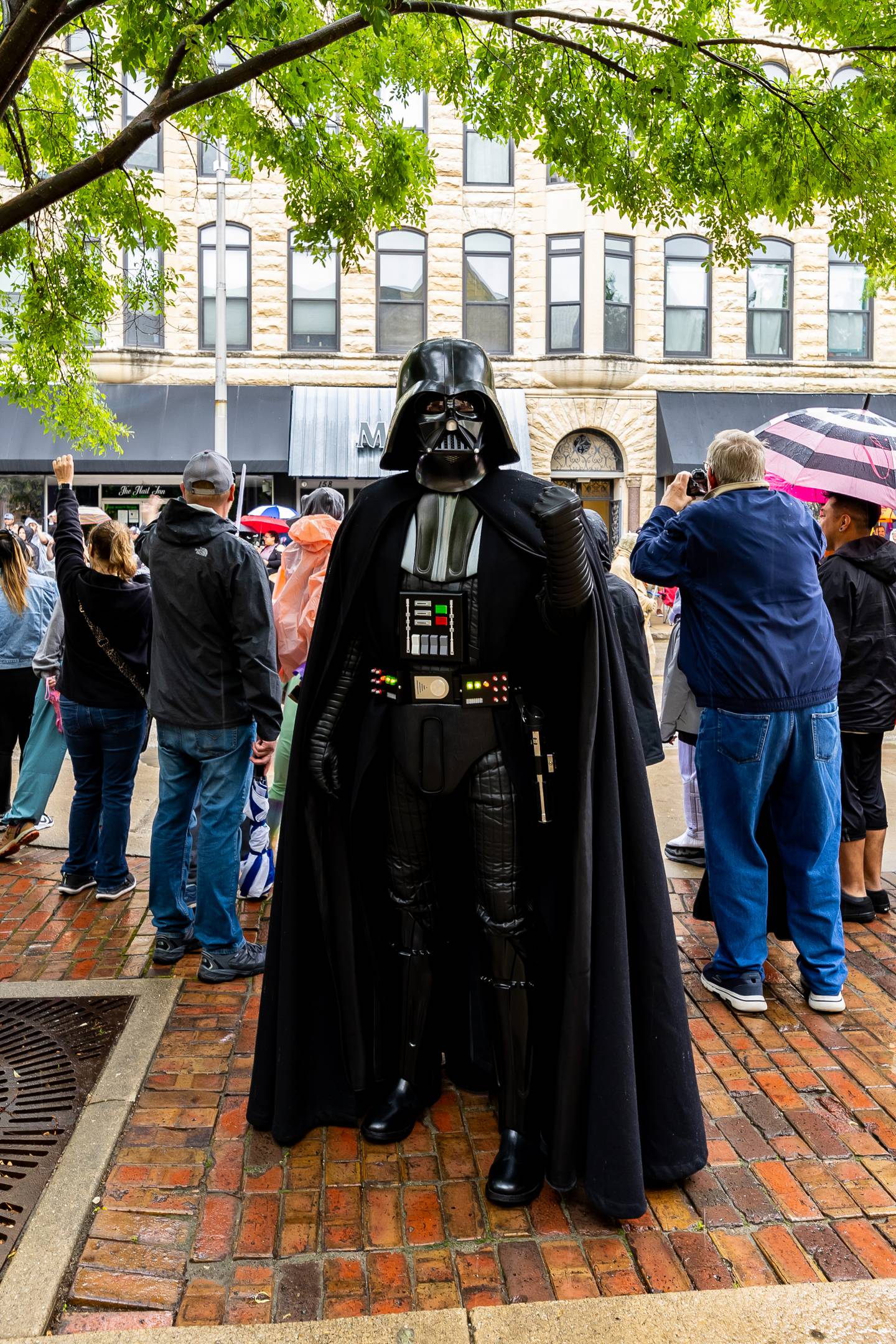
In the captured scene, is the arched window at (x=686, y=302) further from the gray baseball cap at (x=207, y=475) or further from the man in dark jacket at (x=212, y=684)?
the man in dark jacket at (x=212, y=684)

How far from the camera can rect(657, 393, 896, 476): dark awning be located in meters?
19.8

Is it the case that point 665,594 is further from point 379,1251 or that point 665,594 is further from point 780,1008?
point 379,1251

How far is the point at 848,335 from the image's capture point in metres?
21.1

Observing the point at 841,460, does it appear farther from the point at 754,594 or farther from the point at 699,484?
the point at 754,594

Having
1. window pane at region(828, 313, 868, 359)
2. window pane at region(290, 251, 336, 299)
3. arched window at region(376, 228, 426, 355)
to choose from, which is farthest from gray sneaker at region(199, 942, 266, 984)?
window pane at region(828, 313, 868, 359)

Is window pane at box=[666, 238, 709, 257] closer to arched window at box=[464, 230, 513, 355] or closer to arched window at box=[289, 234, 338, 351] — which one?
arched window at box=[464, 230, 513, 355]

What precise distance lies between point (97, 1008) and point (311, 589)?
2280 millimetres

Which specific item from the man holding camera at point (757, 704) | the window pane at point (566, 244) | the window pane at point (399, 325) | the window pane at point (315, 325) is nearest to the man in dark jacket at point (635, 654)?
the man holding camera at point (757, 704)

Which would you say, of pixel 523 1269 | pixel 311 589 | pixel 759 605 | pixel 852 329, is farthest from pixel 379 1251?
pixel 852 329

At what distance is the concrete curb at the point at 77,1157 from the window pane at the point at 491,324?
1763cm

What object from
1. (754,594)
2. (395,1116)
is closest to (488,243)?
(754,594)

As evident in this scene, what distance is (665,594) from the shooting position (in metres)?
12.5

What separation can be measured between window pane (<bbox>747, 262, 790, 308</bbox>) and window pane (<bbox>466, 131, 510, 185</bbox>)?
504cm

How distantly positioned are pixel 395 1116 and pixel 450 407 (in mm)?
2164
